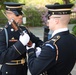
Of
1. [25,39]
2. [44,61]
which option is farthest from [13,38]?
[44,61]

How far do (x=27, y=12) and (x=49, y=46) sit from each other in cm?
1682

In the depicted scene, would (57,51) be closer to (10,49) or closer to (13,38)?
(10,49)

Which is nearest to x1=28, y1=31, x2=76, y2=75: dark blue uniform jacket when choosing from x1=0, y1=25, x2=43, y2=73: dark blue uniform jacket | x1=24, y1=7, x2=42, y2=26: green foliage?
x1=0, y1=25, x2=43, y2=73: dark blue uniform jacket

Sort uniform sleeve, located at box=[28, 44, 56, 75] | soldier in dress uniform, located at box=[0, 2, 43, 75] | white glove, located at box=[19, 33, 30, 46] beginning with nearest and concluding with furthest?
uniform sleeve, located at box=[28, 44, 56, 75]
white glove, located at box=[19, 33, 30, 46]
soldier in dress uniform, located at box=[0, 2, 43, 75]

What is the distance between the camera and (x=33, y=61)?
2.92 m

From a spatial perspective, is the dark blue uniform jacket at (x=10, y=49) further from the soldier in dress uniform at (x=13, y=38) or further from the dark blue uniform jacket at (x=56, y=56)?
the dark blue uniform jacket at (x=56, y=56)

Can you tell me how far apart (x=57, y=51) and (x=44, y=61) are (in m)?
0.16

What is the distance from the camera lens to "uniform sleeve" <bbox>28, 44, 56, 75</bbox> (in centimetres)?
281

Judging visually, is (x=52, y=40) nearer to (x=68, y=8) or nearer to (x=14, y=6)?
(x=68, y=8)

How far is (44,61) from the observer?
282cm

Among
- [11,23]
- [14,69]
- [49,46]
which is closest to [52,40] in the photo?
[49,46]

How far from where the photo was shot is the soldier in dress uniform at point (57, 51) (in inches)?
112

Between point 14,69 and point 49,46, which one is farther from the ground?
point 49,46

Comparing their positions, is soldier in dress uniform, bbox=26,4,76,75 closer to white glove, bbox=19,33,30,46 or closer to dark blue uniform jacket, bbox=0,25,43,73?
white glove, bbox=19,33,30,46
